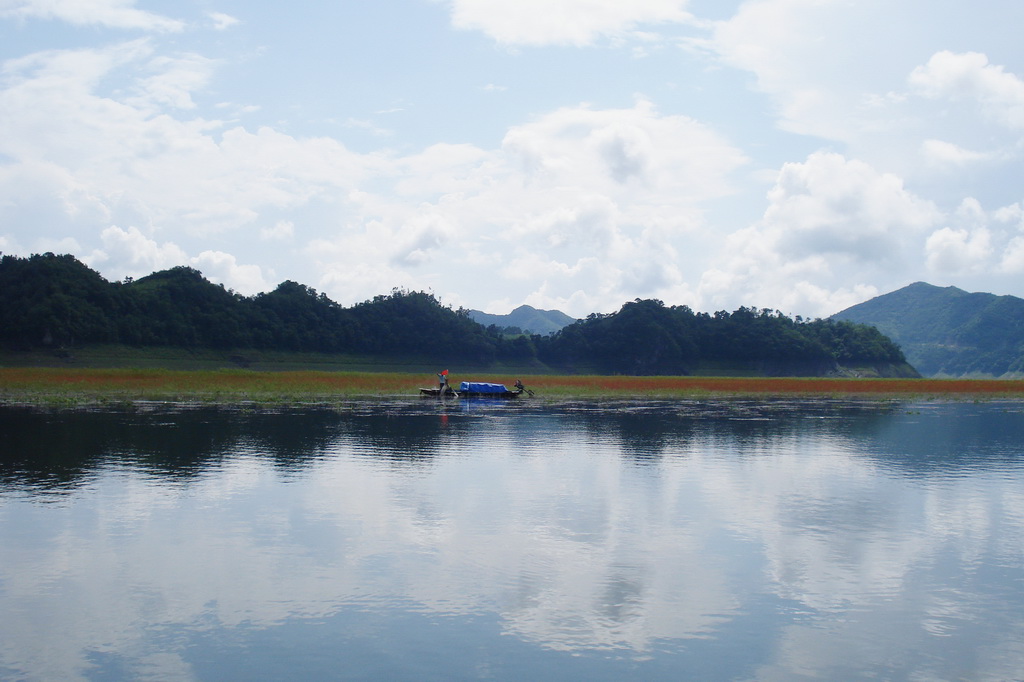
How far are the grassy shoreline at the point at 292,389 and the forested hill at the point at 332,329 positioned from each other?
44535mm

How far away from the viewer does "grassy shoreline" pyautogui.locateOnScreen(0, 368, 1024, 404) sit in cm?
6425

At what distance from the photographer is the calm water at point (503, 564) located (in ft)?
36.2

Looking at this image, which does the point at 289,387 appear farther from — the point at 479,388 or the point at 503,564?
the point at 503,564

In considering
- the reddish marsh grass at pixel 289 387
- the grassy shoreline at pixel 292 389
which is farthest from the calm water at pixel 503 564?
the reddish marsh grass at pixel 289 387

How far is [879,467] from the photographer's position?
2864 centimetres

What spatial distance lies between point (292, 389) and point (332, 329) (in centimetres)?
8996

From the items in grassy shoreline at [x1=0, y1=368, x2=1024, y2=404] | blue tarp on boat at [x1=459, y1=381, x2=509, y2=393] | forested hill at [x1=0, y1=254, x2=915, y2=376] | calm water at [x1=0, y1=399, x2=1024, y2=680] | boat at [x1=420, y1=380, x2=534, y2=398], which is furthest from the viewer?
forested hill at [x1=0, y1=254, x2=915, y2=376]

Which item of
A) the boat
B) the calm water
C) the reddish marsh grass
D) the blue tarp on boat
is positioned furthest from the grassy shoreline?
the calm water

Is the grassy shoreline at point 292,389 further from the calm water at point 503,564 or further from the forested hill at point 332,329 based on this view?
the forested hill at point 332,329

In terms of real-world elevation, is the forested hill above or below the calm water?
above

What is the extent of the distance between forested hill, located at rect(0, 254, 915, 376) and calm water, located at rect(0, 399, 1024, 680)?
365 ft

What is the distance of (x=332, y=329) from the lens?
16425cm

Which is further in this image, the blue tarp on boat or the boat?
the blue tarp on boat

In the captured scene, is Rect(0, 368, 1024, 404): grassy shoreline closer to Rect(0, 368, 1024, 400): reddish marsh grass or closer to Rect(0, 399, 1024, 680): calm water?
Rect(0, 368, 1024, 400): reddish marsh grass
